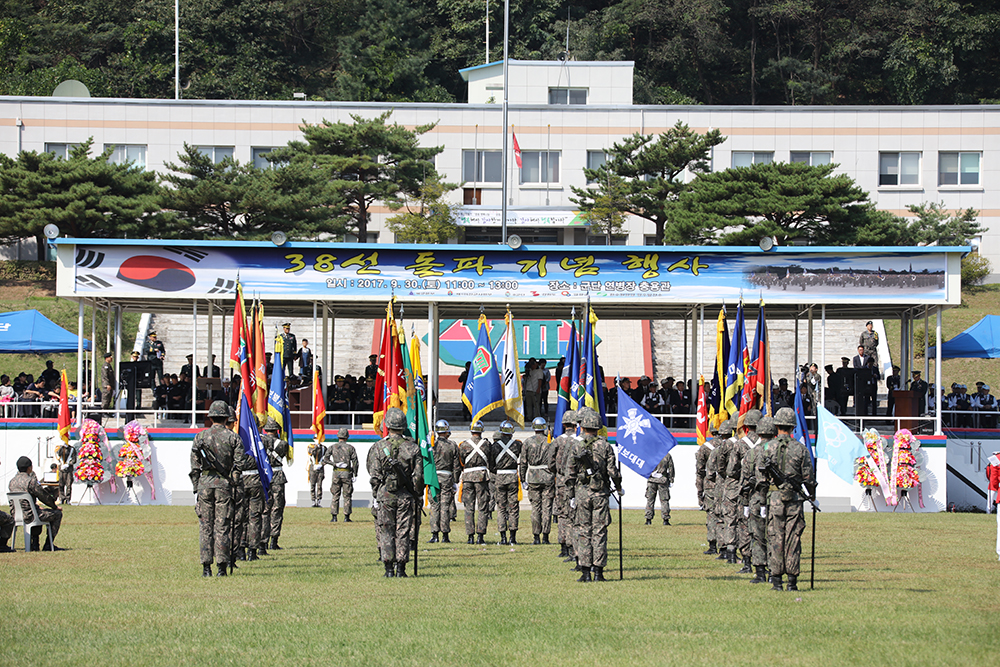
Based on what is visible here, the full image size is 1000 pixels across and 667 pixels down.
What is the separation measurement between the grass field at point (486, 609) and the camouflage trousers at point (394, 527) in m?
0.34

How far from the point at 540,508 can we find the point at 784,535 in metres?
5.85

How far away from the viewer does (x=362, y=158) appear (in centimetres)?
4581

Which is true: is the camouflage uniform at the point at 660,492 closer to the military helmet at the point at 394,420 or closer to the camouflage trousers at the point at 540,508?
the camouflage trousers at the point at 540,508

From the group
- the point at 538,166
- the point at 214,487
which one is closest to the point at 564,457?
the point at 214,487

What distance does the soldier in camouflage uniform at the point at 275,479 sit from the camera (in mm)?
17344

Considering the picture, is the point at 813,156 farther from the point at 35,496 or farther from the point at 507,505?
the point at 35,496

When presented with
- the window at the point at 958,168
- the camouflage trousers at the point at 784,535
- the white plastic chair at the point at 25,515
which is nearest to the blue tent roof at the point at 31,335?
the white plastic chair at the point at 25,515

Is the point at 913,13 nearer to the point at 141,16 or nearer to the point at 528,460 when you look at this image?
the point at 141,16

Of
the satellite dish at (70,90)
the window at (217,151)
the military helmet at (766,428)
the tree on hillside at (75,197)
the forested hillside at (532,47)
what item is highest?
the forested hillside at (532,47)

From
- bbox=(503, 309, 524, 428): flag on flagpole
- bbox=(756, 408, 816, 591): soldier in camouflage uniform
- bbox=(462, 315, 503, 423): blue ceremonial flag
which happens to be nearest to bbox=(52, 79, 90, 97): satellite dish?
bbox=(503, 309, 524, 428): flag on flagpole

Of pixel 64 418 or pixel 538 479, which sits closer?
pixel 538 479

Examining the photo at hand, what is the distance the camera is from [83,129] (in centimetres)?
5541

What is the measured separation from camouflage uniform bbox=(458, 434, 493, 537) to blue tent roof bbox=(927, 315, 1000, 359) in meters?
16.4

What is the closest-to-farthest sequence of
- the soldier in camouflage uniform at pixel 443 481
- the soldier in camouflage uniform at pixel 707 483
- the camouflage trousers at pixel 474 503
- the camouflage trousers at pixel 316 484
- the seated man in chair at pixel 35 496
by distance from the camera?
1. the seated man in chair at pixel 35 496
2. the soldier in camouflage uniform at pixel 707 483
3. the camouflage trousers at pixel 474 503
4. the soldier in camouflage uniform at pixel 443 481
5. the camouflage trousers at pixel 316 484
